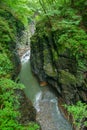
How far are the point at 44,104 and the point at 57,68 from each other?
2829mm

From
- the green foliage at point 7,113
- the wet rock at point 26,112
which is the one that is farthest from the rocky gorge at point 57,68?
the green foliage at point 7,113

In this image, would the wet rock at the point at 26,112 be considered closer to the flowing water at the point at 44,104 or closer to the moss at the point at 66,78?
the flowing water at the point at 44,104

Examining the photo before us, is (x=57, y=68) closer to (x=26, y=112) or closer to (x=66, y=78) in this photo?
(x=66, y=78)

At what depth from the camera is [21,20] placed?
24.3 meters

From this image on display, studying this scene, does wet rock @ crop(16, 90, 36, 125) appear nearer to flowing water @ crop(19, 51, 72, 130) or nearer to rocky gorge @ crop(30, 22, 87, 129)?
flowing water @ crop(19, 51, 72, 130)

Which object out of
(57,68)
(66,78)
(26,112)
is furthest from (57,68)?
(26,112)

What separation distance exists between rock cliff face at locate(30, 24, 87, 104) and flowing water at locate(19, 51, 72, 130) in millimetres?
715

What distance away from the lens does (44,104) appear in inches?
579

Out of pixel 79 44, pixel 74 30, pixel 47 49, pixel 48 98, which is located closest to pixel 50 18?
pixel 47 49

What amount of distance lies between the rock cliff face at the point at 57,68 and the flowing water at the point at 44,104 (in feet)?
2.35

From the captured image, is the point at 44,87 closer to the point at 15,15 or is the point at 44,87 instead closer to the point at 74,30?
the point at 74,30

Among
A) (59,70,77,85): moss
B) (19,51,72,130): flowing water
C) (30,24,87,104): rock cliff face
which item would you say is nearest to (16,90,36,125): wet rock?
(19,51,72,130): flowing water

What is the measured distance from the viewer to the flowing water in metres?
12.6

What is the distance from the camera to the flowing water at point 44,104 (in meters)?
12.6
